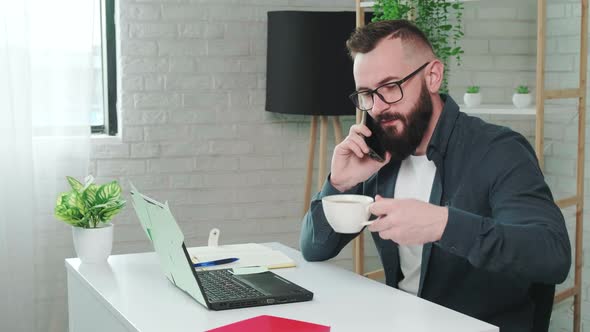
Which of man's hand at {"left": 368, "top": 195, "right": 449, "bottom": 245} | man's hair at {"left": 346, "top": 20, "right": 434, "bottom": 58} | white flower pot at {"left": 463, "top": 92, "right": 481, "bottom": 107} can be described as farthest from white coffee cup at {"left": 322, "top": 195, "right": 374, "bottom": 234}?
white flower pot at {"left": 463, "top": 92, "right": 481, "bottom": 107}

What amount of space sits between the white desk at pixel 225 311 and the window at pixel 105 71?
5.19 ft

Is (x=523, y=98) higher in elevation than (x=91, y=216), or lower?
higher

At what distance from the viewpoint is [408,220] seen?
5.83 feet

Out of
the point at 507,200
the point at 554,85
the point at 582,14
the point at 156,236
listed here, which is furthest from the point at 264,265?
the point at 582,14

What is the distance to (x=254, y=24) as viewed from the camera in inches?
154

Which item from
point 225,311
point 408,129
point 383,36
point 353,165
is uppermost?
point 383,36

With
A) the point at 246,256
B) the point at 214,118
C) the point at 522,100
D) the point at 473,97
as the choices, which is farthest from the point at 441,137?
the point at 214,118

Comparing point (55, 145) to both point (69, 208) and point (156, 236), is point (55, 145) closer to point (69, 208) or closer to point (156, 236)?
point (69, 208)

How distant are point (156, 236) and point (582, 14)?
182cm

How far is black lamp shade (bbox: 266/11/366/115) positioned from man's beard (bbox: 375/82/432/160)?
A: 1392 mm

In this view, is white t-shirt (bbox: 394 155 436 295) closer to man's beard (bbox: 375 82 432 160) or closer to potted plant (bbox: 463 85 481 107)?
man's beard (bbox: 375 82 432 160)

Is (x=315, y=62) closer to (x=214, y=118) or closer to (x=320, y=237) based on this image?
(x=214, y=118)

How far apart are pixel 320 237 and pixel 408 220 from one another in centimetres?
56

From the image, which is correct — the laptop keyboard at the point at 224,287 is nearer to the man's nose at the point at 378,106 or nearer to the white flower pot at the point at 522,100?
the man's nose at the point at 378,106
